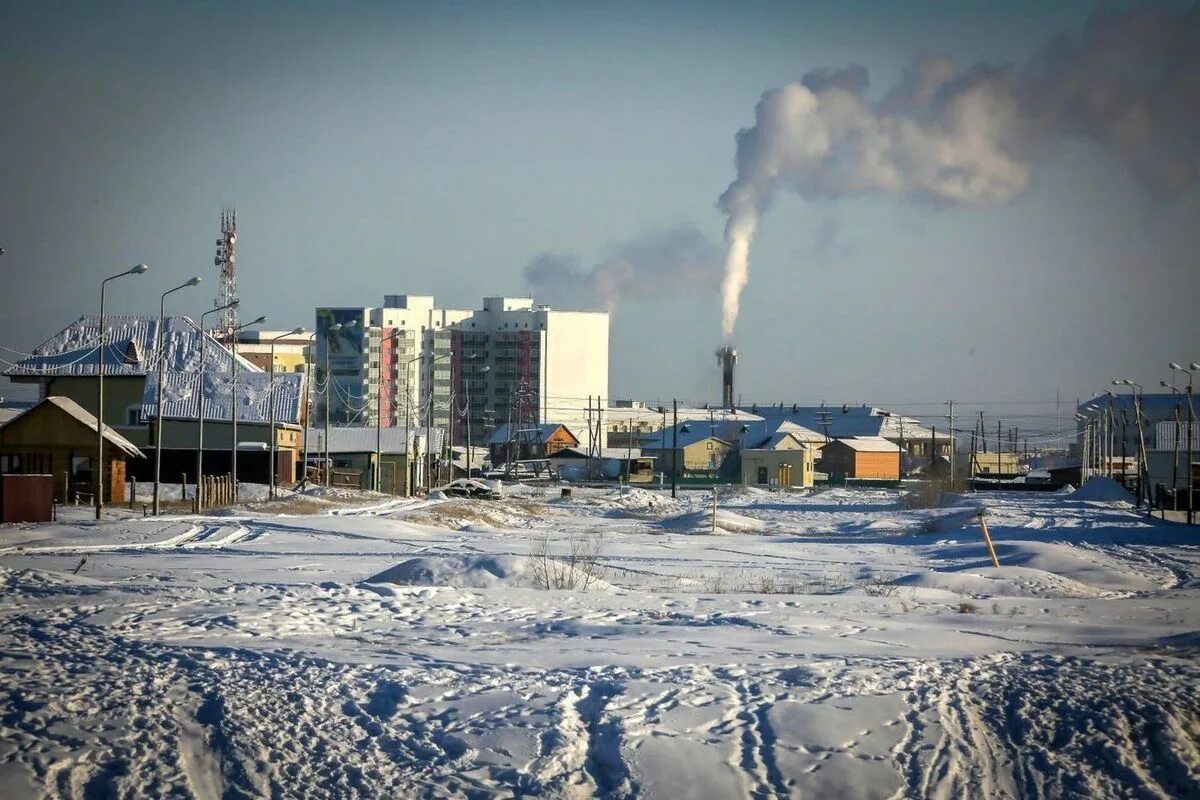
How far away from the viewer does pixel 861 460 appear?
109m

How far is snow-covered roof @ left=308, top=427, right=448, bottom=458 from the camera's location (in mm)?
72688

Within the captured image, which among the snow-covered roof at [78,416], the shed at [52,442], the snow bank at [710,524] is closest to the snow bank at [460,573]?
the snow bank at [710,524]

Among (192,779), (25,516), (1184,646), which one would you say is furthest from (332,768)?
(25,516)

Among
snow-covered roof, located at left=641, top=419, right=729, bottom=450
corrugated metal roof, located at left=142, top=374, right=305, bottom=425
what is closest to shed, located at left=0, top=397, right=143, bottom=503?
corrugated metal roof, located at left=142, top=374, right=305, bottom=425

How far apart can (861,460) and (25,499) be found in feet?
277

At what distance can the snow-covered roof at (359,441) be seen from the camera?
238ft

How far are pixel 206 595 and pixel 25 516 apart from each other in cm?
1857

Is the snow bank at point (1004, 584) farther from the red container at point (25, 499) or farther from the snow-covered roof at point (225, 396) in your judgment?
the snow-covered roof at point (225, 396)

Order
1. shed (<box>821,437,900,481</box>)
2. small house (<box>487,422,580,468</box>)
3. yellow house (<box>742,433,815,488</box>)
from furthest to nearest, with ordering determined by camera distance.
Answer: small house (<box>487,422,580,468</box>)
shed (<box>821,437,900,481</box>)
yellow house (<box>742,433,815,488</box>)

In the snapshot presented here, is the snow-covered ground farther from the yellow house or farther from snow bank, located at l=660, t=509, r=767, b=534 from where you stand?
the yellow house

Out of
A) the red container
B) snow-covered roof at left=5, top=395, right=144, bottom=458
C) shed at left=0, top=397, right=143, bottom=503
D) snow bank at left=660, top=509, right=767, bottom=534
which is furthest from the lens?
snow bank at left=660, top=509, right=767, bottom=534

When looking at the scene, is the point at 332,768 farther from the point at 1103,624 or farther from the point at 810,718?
the point at 1103,624

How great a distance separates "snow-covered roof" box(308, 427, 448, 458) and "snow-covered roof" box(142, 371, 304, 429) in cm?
936

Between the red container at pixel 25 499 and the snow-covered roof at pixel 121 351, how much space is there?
97.8ft
